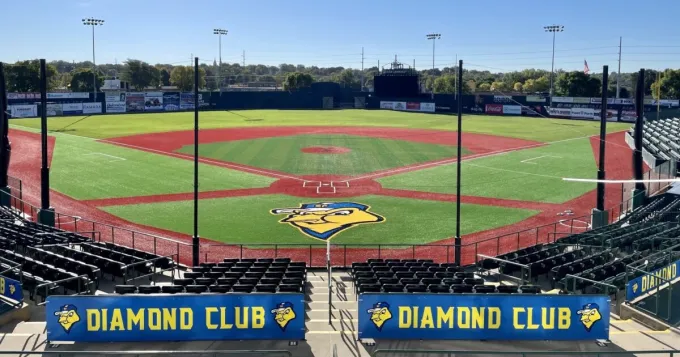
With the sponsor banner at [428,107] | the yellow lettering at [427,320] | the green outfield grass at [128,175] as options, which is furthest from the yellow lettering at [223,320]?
the sponsor banner at [428,107]

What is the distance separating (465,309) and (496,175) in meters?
34.3

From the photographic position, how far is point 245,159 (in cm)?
5362

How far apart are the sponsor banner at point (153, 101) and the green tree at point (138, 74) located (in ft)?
187

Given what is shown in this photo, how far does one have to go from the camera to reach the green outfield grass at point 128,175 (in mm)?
40156

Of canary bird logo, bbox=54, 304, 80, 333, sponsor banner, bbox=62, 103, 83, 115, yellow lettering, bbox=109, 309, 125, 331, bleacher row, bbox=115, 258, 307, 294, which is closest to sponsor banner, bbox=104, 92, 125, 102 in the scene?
sponsor banner, bbox=62, 103, 83, 115

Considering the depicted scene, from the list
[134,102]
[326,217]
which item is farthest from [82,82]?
[326,217]

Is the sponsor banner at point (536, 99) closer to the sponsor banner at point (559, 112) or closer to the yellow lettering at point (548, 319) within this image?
the sponsor banner at point (559, 112)

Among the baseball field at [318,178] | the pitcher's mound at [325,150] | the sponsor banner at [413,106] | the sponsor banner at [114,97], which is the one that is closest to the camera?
the baseball field at [318,178]

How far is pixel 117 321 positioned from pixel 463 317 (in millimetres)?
7358

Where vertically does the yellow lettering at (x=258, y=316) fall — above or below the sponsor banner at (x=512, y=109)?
below

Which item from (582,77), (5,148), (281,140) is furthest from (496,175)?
(582,77)

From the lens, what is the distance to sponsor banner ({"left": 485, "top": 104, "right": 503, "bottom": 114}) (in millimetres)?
107750

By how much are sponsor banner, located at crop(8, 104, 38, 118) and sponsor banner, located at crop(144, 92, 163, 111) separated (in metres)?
19.7

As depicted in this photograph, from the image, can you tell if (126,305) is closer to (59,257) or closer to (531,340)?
(59,257)
